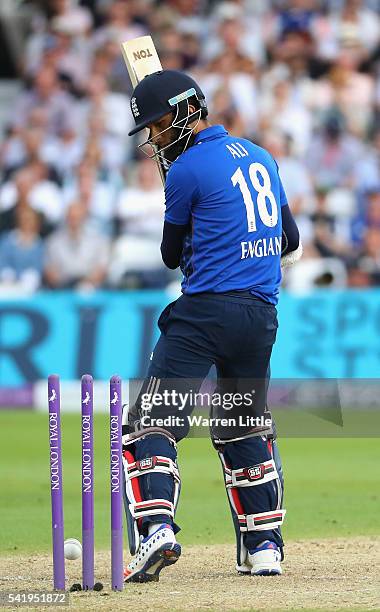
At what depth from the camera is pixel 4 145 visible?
58.2 ft

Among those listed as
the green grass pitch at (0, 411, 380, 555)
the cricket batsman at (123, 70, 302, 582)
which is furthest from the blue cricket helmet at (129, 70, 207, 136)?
the green grass pitch at (0, 411, 380, 555)

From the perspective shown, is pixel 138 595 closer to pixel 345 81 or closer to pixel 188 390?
pixel 188 390

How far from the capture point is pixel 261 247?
6312 mm

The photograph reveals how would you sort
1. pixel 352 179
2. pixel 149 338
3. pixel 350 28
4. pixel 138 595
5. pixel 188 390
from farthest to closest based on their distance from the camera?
pixel 350 28 < pixel 352 179 < pixel 149 338 < pixel 188 390 < pixel 138 595

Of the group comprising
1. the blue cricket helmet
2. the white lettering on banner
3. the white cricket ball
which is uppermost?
the blue cricket helmet

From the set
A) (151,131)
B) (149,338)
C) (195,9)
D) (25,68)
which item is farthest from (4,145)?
(151,131)

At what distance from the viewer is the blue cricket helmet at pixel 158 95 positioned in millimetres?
6219

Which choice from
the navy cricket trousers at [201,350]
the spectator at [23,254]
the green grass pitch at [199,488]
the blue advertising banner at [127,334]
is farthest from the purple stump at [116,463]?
the spectator at [23,254]

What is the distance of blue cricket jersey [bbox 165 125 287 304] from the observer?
618 cm

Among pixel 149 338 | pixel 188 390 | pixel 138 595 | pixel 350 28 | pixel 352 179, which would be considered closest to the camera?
pixel 138 595

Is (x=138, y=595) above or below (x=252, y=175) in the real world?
below

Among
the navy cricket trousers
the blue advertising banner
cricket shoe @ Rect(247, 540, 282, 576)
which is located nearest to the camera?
the navy cricket trousers

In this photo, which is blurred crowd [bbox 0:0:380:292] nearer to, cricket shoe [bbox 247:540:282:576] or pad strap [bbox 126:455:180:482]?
cricket shoe [bbox 247:540:282:576]

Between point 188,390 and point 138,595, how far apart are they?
3.12 feet
